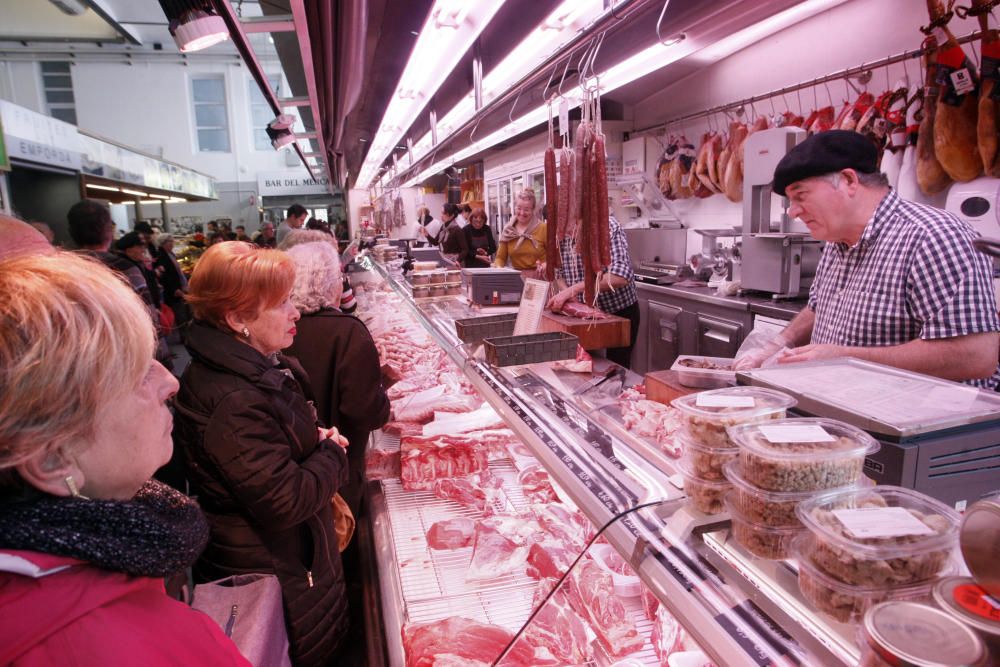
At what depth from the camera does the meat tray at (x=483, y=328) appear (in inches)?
122

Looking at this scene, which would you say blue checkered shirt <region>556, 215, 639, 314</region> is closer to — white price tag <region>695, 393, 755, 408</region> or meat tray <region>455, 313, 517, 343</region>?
meat tray <region>455, 313, 517, 343</region>

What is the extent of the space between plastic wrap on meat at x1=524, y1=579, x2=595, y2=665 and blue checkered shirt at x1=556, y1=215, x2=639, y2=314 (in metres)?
3.19

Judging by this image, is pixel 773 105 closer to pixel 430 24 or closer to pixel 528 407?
pixel 430 24

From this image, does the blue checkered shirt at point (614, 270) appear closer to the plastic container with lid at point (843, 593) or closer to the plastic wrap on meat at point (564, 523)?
the plastic wrap on meat at point (564, 523)

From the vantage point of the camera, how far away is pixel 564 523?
7.32 feet

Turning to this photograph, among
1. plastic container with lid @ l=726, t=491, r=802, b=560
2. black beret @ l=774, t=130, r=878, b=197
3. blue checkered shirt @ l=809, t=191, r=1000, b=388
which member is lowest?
plastic container with lid @ l=726, t=491, r=802, b=560

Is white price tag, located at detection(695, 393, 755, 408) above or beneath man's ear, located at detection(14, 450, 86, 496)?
beneath

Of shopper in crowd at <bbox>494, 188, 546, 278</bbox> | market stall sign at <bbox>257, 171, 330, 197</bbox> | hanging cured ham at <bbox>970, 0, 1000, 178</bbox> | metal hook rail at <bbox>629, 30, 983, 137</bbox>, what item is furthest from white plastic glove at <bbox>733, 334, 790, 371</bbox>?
market stall sign at <bbox>257, 171, 330, 197</bbox>

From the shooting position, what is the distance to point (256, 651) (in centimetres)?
178

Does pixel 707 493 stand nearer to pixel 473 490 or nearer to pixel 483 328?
pixel 473 490

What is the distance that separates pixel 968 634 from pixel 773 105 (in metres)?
6.85

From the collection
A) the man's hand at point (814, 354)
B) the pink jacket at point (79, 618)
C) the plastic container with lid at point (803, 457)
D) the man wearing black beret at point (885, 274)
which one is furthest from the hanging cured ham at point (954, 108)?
the pink jacket at point (79, 618)

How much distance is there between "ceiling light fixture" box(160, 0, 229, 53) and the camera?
3.18 meters

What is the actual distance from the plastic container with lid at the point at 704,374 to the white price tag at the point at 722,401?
65 cm
